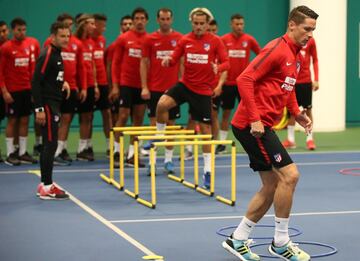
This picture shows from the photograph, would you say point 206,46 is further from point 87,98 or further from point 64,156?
point 64,156

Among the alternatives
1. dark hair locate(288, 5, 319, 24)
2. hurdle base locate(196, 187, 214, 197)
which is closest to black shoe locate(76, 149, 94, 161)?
hurdle base locate(196, 187, 214, 197)

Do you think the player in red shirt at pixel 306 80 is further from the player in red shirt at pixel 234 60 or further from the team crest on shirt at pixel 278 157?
the team crest on shirt at pixel 278 157

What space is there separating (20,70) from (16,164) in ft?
4.96

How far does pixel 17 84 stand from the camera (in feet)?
44.2

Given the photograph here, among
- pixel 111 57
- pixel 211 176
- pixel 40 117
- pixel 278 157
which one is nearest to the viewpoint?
pixel 278 157

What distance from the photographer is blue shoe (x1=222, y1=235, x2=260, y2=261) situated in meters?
7.02

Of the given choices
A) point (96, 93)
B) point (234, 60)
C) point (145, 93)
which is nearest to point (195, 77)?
point (145, 93)

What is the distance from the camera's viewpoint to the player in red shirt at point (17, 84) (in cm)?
1336

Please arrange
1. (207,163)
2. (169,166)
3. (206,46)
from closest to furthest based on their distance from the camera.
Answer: (207,163)
(206,46)
(169,166)

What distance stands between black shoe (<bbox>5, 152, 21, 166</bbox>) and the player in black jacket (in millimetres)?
3090

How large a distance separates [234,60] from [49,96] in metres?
5.62

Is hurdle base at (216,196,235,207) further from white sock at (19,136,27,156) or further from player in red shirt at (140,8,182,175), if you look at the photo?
white sock at (19,136,27,156)

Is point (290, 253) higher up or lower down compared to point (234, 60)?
lower down

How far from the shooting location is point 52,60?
10.1 m
